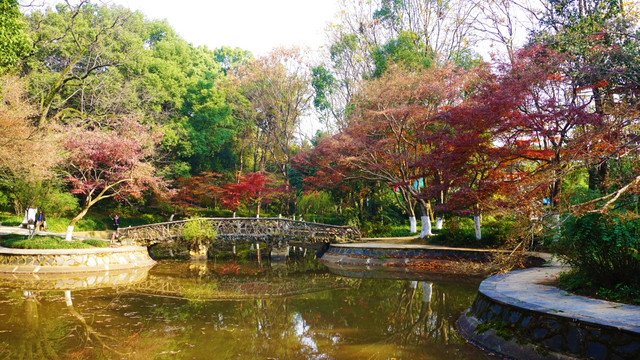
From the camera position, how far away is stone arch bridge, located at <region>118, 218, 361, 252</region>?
60.3ft

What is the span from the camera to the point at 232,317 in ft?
28.0

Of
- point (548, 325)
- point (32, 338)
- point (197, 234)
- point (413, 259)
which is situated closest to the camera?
point (548, 325)

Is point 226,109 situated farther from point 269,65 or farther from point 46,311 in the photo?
point 46,311

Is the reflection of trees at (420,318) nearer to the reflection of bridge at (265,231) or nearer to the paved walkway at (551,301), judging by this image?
the paved walkway at (551,301)

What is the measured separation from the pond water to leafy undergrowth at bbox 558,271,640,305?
2.23m

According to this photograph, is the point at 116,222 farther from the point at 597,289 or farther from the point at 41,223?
the point at 597,289

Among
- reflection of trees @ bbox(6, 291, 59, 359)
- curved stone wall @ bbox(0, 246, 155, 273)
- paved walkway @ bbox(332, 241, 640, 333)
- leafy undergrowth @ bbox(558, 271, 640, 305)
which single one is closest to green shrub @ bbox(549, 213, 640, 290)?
leafy undergrowth @ bbox(558, 271, 640, 305)

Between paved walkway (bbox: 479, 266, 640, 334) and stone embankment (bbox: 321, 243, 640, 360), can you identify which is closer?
stone embankment (bbox: 321, 243, 640, 360)

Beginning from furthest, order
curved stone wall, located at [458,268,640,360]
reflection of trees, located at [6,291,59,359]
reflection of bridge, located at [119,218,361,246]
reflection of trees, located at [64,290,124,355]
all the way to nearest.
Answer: reflection of bridge, located at [119,218,361,246] < reflection of trees, located at [64,290,124,355] < reflection of trees, located at [6,291,59,359] < curved stone wall, located at [458,268,640,360]

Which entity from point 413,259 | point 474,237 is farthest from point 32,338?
point 474,237

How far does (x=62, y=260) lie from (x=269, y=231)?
8.20 m

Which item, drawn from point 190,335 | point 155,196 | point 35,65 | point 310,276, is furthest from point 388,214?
point 35,65

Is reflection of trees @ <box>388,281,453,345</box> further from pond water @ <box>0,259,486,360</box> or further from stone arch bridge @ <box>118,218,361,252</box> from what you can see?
stone arch bridge @ <box>118,218,361,252</box>

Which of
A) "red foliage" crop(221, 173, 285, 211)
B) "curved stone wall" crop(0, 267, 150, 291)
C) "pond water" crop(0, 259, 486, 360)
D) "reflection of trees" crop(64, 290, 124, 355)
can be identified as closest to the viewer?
"pond water" crop(0, 259, 486, 360)
